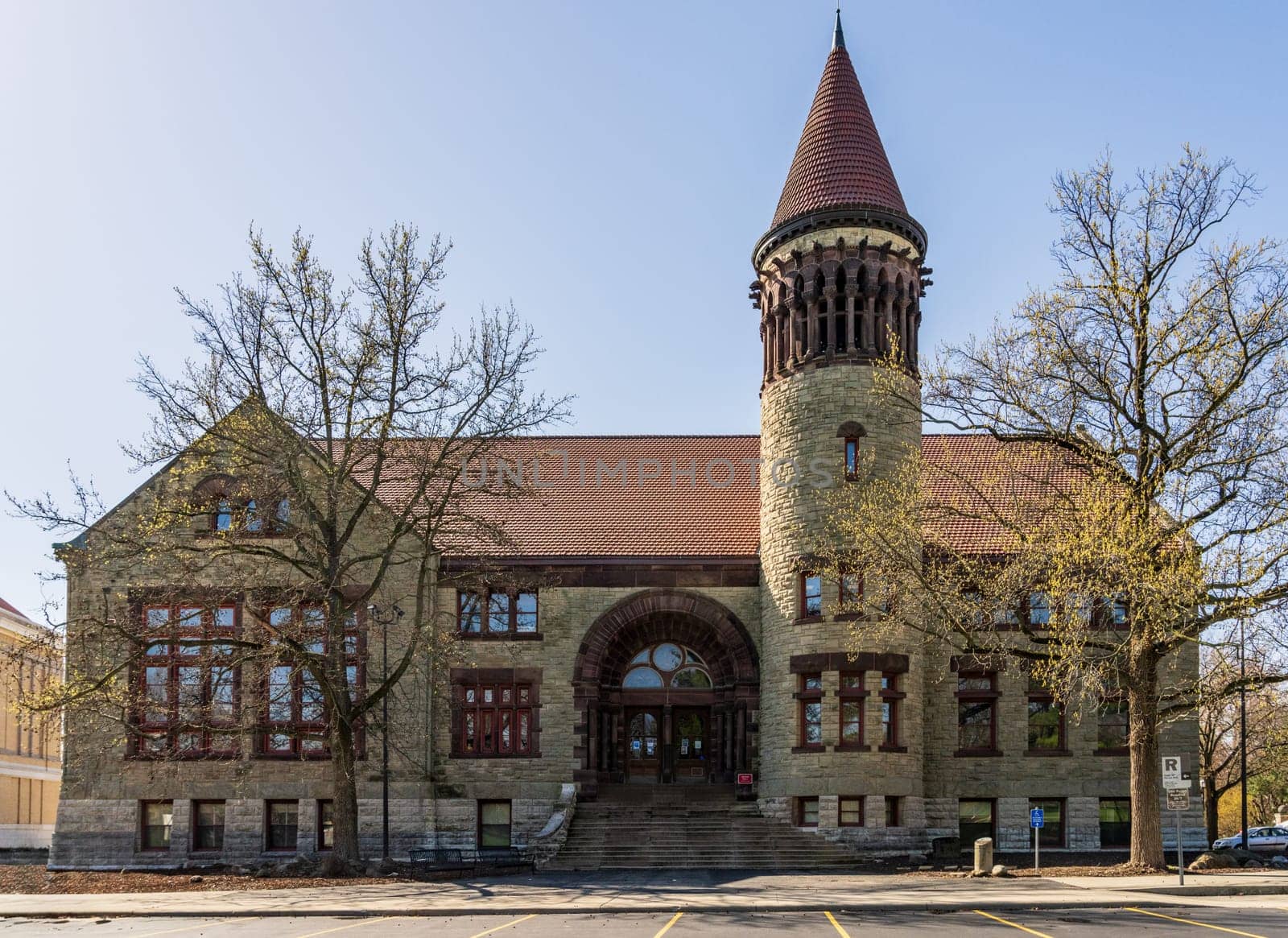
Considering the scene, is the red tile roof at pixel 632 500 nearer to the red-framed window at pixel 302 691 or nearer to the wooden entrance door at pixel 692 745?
the red-framed window at pixel 302 691

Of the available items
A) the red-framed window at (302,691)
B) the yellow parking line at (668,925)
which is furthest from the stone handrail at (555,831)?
the yellow parking line at (668,925)

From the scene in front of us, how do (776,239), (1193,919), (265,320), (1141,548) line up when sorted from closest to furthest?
(1193,919) → (1141,548) → (265,320) → (776,239)

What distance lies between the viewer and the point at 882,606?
25359 millimetres

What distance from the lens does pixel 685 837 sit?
91.7 feet

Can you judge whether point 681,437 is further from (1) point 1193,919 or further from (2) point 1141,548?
(1) point 1193,919

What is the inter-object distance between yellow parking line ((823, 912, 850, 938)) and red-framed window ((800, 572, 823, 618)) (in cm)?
1141

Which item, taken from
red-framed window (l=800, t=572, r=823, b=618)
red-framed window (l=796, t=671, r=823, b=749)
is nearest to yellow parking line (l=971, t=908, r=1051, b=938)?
red-framed window (l=796, t=671, r=823, b=749)

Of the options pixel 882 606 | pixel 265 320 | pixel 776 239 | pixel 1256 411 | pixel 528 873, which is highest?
pixel 776 239

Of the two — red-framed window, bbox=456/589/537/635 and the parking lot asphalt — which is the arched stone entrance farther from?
the parking lot asphalt

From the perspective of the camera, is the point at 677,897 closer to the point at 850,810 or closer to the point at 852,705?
the point at 850,810

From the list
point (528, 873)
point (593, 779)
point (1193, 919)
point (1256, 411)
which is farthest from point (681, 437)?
point (1193, 919)

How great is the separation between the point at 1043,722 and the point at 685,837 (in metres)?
9.76

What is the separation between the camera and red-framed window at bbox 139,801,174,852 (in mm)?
30456

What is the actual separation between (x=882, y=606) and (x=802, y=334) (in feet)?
27.2
